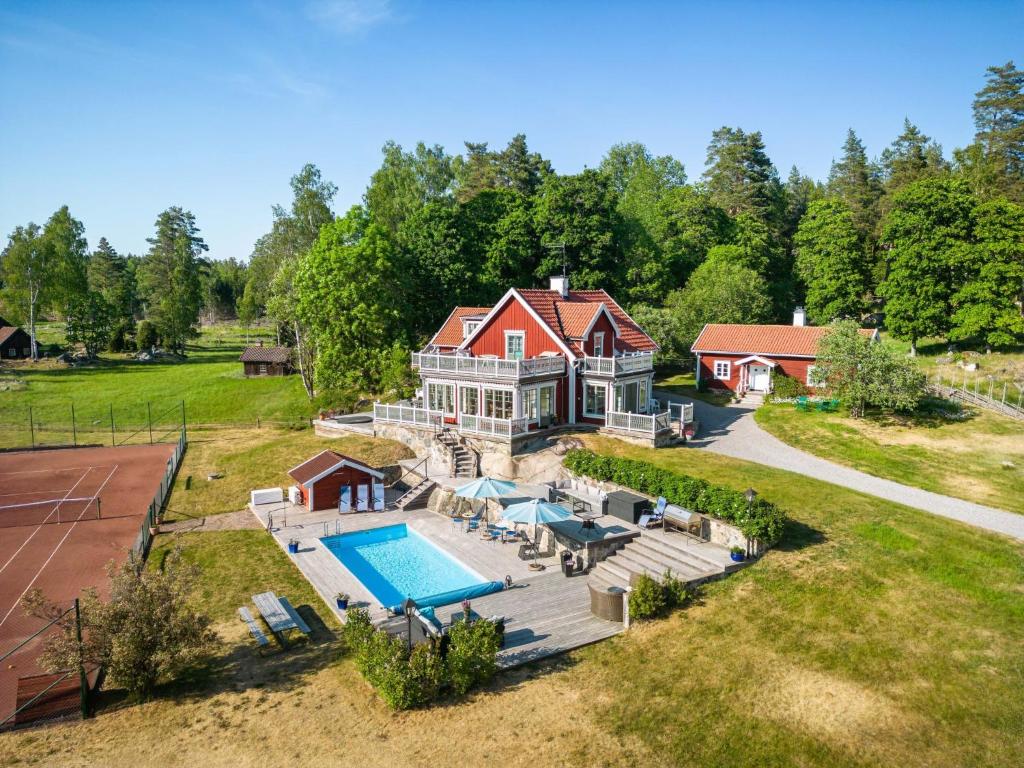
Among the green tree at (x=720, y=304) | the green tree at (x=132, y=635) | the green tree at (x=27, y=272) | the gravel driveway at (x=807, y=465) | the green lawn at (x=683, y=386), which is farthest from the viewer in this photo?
the green tree at (x=27, y=272)

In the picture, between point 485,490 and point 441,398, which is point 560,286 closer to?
point 441,398

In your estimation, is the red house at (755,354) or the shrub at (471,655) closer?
the shrub at (471,655)

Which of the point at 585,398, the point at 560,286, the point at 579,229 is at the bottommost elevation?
the point at 585,398

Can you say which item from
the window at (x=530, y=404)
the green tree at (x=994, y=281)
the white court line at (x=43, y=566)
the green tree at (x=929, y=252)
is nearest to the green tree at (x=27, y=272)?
the white court line at (x=43, y=566)

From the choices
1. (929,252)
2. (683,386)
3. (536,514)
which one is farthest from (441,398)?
(929,252)

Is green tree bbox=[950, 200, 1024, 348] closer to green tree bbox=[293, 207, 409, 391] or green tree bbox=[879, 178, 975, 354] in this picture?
green tree bbox=[879, 178, 975, 354]

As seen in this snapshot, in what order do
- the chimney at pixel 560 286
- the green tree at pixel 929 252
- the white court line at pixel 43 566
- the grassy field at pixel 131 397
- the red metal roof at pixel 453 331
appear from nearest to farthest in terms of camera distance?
the white court line at pixel 43 566
the chimney at pixel 560 286
the red metal roof at pixel 453 331
the grassy field at pixel 131 397
the green tree at pixel 929 252

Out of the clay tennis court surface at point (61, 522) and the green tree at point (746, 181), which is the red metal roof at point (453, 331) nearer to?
the clay tennis court surface at point (61, 522)
